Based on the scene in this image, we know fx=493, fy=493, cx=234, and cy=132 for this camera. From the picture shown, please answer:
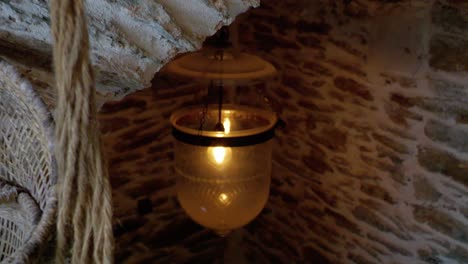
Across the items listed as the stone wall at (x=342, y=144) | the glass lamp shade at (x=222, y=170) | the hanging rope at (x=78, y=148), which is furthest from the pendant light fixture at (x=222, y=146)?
the hanging rope at (x=78, y=148)

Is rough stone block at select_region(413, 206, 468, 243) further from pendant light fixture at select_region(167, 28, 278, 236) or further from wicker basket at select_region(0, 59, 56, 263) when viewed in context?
wicker basket at select_region(0, 59, 56, 263)

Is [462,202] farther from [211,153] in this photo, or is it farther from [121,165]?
[121,165]

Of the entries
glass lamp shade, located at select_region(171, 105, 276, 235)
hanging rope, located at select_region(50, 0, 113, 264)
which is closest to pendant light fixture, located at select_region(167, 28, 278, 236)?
glass lamp shade, located at select_region(171, 105, 276, 235)

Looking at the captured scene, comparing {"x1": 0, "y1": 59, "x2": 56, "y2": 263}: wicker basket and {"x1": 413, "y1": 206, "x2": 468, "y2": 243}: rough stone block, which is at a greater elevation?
{"x1": 0, "y1": 59, "x2": 56, "y2": 263}: wicker basket

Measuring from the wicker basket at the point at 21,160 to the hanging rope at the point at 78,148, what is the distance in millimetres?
64

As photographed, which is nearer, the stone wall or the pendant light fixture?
the pendant light fixture

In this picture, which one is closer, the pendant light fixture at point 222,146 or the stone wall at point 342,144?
the pendant light fixture at point 222,146

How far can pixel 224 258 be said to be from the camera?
9.91ft

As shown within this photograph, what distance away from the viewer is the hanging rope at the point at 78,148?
0.43m

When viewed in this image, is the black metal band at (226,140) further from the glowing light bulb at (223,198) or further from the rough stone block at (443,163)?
the rough stone block at (443,163)

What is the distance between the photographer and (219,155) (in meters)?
1.56

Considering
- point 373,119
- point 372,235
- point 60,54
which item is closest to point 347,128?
point 373,119

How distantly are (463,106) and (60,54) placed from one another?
1704 millimetres

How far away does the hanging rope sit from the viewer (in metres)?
0.43
